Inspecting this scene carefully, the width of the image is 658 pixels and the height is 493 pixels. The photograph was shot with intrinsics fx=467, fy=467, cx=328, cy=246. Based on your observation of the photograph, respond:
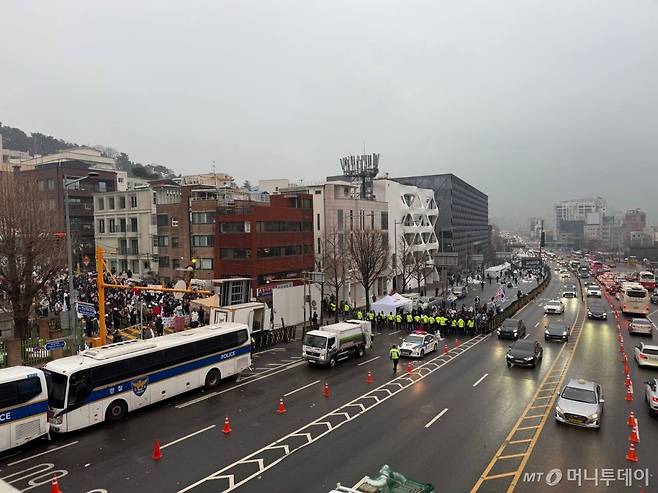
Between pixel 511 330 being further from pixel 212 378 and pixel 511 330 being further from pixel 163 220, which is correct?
pixel 163 220

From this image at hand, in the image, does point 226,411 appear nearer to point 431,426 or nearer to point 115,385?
point 115,385

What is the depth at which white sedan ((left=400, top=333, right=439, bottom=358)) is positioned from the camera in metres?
30.2

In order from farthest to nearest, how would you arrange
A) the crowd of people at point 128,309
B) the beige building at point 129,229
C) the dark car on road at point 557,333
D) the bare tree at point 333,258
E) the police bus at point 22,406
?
1. the beige building at point 129,229
2. the bare tree at point 333,258
3. the dark car on road at point 557,333
4. the crowd of people at point 128,309
5. the police bus at point 22,406

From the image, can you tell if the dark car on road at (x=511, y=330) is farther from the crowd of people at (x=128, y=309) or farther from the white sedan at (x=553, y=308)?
the crowd of people at (x=128, y=309)

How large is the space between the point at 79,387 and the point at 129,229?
1988 inches

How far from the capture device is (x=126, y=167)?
18038cm

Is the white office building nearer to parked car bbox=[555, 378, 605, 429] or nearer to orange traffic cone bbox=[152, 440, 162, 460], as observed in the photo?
parked car bbox=[555, 378, 605, 429]

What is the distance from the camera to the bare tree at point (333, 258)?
50.0 metres

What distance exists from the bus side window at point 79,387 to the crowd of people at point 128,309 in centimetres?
998

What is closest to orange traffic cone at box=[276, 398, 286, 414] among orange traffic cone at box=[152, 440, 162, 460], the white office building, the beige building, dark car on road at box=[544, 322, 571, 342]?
orange traffic cone at box=[152, 440, 162, 460]

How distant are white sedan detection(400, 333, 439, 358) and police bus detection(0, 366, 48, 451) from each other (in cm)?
2038

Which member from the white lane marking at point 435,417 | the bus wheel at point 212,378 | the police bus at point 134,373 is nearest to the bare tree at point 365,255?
the police bus at point 134,373

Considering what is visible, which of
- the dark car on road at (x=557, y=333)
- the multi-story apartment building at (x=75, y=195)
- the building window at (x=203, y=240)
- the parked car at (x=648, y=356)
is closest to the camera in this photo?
the parked car at (x=648, y=356)

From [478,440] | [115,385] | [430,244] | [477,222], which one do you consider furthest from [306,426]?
[477,222]
